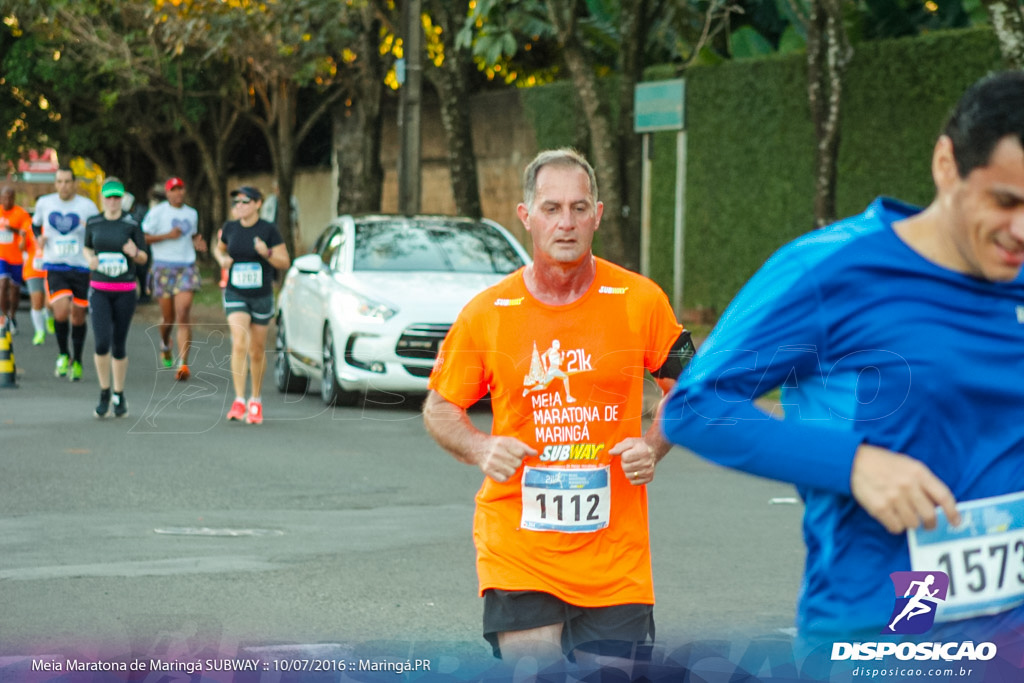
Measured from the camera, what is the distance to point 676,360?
4.49 metres

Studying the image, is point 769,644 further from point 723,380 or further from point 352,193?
point 352,193

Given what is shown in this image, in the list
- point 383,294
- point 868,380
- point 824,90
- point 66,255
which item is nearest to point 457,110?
point 824,90

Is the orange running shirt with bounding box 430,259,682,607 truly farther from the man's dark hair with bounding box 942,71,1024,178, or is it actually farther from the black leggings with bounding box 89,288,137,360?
the black leggings with bounding box 89,288,137,360

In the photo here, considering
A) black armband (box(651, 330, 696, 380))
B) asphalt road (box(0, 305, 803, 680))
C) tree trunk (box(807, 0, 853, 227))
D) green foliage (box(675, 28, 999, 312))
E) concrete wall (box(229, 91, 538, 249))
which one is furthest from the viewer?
concrete wall (box(229, 91, 538, 249))

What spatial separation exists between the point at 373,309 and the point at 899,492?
11.2 meters

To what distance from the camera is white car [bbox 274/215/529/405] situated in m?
13.4

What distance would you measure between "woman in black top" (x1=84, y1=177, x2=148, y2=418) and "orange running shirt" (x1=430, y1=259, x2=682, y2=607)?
8876 mm

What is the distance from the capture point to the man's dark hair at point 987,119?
2.44m

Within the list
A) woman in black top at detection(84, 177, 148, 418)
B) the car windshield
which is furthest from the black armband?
the car windshield

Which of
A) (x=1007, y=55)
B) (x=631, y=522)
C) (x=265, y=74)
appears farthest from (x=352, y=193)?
(x=631, y=522)

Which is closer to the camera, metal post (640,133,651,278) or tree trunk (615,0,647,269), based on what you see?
tree trunk (615,0,647,269)

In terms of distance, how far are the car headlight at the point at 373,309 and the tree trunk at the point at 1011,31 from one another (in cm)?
537

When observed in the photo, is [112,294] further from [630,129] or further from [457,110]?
[457,110]

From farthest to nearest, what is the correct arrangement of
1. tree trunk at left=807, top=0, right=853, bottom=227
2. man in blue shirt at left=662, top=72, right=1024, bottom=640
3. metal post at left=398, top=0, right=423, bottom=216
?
metal post at left=398, top=0, right=423, bottom=216 → tree trunk at left=807, top=0, right=853, bottom=227 → man in blue shirt at left=662, top=72, right=1024, bottom=640
